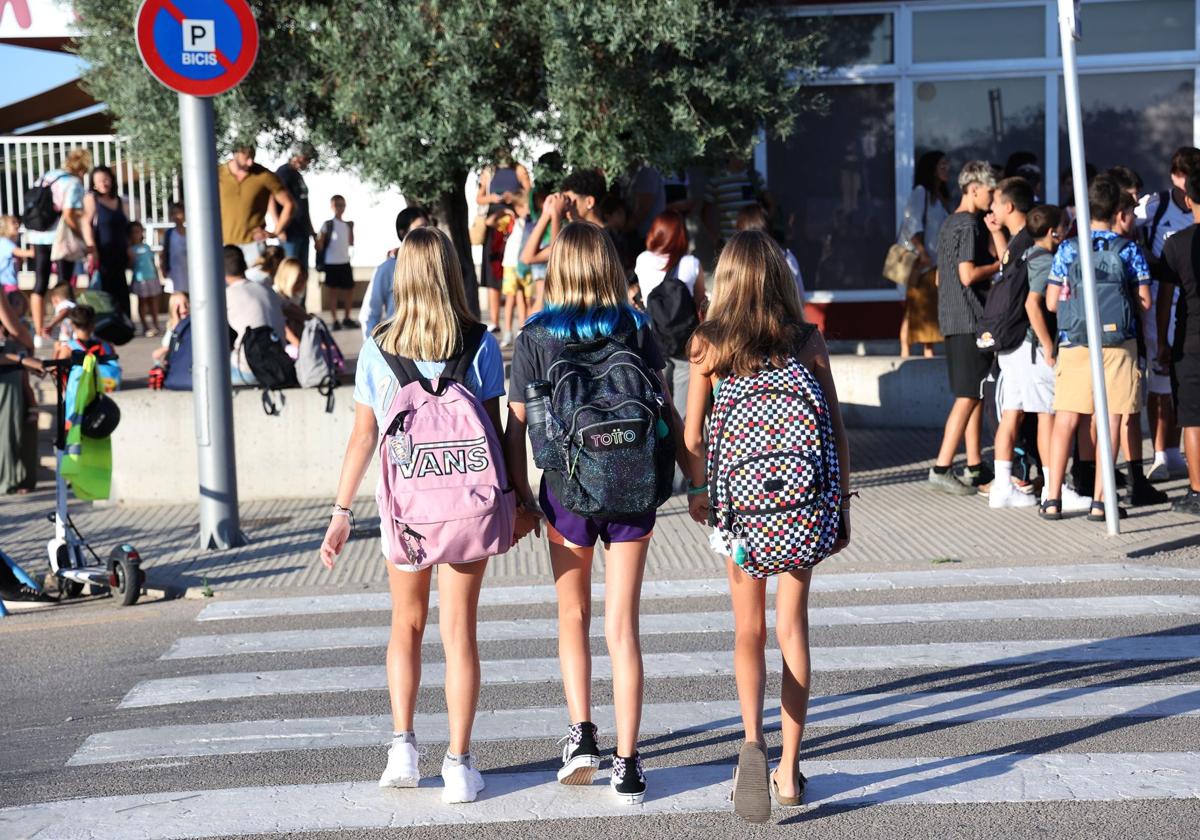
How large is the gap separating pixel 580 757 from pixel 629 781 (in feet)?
0.75

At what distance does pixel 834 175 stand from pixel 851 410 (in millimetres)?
3988

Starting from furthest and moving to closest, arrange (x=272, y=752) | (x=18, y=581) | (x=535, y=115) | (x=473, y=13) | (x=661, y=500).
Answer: (x=535, y=115) < (x=473, y=13) < (x=18, y=581) < (x=272, y=752) < (x=661, y=500)

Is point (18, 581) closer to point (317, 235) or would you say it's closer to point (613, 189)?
point (613, 189)

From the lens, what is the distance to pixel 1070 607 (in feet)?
25.0

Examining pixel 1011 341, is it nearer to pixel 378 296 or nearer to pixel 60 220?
pixel 378 296

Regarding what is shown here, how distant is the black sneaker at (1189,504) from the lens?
959cm

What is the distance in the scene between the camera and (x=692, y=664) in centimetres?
679

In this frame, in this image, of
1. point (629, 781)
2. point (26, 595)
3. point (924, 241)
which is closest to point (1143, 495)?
point (924, 241)

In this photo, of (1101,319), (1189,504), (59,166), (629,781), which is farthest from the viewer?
(59,166)

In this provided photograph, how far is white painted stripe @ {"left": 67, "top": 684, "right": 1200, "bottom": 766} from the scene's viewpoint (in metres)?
5.82

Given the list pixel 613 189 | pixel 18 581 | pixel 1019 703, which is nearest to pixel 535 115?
pixel 613 189

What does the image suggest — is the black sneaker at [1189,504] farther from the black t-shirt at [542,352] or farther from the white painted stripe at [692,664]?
the black t-shirt at [542,352]

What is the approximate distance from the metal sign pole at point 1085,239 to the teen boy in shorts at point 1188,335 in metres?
0.77

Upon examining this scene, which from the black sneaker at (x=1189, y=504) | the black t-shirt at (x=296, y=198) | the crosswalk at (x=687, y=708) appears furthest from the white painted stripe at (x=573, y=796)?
the black t-shirt at (x=296, y=198)
